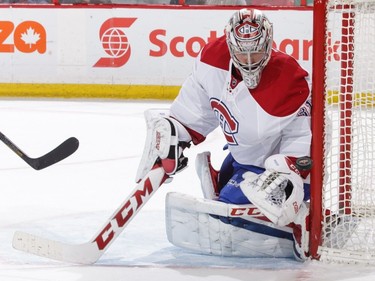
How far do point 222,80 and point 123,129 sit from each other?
2697 millimetres

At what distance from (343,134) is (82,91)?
419 centimetres

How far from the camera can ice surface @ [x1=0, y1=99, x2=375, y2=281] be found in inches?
100.0

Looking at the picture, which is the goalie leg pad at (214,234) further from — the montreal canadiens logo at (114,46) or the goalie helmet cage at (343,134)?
the montreal canadiens logo at (114,46)

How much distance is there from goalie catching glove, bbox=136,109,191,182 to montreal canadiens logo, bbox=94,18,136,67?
13.2 ft

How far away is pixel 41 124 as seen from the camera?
5.54 metres

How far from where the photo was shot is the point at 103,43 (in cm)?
684

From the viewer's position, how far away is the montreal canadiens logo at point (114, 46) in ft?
22.4

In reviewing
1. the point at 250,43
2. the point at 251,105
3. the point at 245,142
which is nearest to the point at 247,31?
the point at 250,43

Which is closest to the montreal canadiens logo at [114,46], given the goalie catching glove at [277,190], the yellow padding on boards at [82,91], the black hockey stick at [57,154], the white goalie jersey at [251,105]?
the yellow padding on boards at [82,91]

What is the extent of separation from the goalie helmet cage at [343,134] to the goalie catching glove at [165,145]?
40 cm

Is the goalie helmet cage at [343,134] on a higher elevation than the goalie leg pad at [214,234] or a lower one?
higher

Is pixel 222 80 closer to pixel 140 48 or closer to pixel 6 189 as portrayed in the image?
pixel 6 189

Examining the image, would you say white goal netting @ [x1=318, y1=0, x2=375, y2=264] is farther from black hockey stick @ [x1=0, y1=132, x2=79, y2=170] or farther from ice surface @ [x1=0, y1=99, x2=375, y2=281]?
black hockey stick @ [x1=0, y1=132, x2=79, y2=170]

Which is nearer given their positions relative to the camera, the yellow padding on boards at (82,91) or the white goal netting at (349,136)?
the white goal netting at (349,136)
